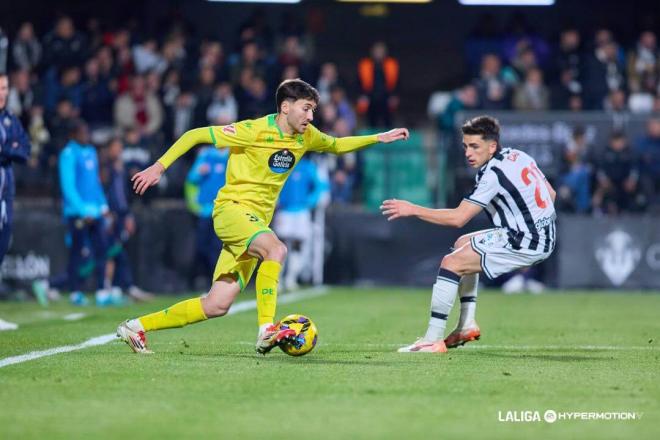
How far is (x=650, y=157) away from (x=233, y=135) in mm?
12164

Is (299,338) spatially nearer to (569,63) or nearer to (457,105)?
(457,105)

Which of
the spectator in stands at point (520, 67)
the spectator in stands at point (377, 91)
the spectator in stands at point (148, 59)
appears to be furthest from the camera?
the spectator in stands at point (148, 59)

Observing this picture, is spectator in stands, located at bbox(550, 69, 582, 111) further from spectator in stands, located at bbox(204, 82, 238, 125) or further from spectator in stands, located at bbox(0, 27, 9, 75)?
spectator in stands, located at bbox(0, 27, 9, 75)

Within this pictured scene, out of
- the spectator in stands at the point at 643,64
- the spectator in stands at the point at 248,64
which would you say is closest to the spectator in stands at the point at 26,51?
the spectator in stands at the point at 248,64

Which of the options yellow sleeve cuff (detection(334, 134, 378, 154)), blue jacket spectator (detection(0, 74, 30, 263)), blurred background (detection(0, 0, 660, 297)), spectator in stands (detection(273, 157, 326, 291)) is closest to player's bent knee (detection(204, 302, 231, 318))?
yellow sleeve cuff (detection(334, 134, 378, 154))

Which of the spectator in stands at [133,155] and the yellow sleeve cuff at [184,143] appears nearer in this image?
the yellow sleeve cuff at [184,143]

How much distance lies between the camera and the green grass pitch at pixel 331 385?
5996mm

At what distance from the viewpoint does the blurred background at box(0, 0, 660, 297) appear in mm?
19203

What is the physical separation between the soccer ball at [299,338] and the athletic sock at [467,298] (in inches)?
55.6

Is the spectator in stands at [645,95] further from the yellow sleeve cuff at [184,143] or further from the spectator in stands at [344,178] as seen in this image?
the yellow sleeve cuff at [184,143]

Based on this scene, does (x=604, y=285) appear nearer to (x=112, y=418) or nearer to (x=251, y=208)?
(x=251, y=208)

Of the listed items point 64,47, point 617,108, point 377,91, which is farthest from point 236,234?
point 377,91

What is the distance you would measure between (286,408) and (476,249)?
3.43 metres

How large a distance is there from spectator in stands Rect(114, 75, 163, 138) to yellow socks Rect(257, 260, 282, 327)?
43.2ft
